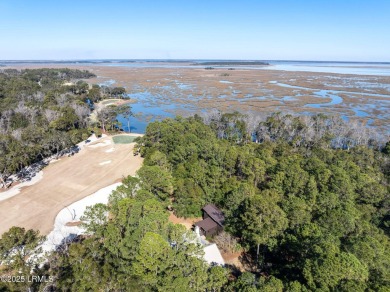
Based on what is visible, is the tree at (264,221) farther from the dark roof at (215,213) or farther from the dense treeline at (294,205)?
the dark roof at (215,213)

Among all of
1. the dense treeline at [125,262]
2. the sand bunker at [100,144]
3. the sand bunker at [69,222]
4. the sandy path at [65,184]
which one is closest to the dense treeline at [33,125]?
the sand bunker at [100,144]

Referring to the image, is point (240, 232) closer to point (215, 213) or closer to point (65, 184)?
point (215, 213)

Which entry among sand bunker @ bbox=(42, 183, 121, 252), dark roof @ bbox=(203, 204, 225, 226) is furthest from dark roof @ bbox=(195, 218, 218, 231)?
sand bunker @ bbox=(42, 183, 121, 252)

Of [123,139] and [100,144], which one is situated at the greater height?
[123,139]

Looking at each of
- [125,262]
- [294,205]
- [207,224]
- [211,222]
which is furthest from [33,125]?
[294,205]

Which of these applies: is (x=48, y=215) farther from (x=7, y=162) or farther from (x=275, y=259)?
(x=275, y=259)

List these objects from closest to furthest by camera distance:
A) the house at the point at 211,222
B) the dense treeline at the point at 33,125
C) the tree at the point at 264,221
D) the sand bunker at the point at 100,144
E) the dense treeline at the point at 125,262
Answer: the dense treeline at the point at 125,262
the tree at the point at 264,221
the house at the point at 211,222
the dense treeline at the point at 33,125
the sand bunker at the point at 100,144
